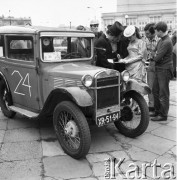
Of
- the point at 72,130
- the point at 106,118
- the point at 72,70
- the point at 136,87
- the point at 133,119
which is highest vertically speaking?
the point at 72,70

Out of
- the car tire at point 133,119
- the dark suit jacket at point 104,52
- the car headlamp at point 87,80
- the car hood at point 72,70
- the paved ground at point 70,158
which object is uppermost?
the dark suit jacket at point 104,52

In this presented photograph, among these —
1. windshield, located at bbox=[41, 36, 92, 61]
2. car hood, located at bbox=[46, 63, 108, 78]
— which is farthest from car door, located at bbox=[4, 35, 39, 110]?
car hood, located at bbox=[46, 63, 108, 78]

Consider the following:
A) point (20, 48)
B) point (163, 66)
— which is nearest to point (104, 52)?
point (163, 66)

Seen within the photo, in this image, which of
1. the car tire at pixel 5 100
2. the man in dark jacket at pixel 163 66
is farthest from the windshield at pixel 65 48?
the car tire at pixel 5 100

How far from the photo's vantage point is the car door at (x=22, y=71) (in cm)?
439

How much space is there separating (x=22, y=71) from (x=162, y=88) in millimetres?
2482

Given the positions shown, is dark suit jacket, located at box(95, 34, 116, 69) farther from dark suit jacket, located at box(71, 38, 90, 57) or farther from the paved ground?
the paved ground

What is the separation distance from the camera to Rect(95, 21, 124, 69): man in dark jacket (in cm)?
513

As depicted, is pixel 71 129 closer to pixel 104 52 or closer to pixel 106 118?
pixel 106 118

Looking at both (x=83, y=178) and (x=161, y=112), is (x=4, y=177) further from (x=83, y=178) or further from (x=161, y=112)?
(x=161, y=112)

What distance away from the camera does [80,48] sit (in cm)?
469

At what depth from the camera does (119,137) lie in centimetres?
432

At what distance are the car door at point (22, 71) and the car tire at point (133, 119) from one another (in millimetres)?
1440

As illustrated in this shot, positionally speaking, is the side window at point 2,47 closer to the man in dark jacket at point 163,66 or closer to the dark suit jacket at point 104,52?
the dark suit jacket at point 104,52
